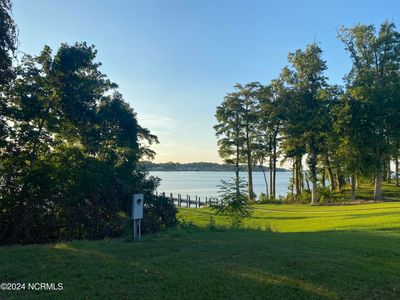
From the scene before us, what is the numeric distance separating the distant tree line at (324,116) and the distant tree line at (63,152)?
20729 millimetres

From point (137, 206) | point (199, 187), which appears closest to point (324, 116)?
point (137, 206)

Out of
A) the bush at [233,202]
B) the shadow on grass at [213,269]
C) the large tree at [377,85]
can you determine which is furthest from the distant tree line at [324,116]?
the shadow on grass at [213,269]

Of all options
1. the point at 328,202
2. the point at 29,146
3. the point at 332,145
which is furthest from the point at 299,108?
the point at 29,146

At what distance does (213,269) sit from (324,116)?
27290 mm

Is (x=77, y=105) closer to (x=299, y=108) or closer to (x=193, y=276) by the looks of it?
(x=193, y=276)

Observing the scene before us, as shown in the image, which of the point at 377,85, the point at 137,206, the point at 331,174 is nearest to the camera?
the point at 137,206

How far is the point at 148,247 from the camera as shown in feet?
23.3

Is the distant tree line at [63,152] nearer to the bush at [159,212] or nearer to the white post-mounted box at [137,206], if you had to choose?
the bush at [159,212]

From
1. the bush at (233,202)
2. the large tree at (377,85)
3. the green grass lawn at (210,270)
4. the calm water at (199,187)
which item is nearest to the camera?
the green grass lawn at (210,270)

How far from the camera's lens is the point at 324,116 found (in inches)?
1178

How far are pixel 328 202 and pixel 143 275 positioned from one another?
2760 cm

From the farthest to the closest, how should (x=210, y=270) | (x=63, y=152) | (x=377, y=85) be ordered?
1. (x=377, y=85)
2. (x=63, y=152)
3. (x=210, y=270)

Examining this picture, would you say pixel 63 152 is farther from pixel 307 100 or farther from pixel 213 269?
pixel 307 100

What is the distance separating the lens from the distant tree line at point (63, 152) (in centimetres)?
1026
